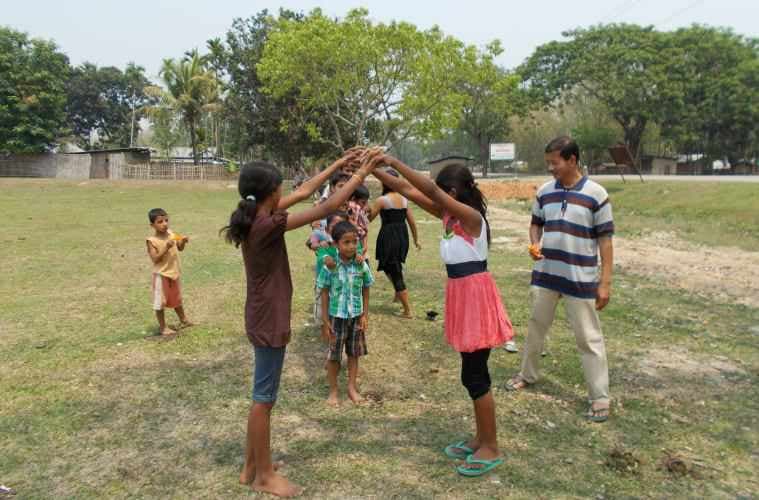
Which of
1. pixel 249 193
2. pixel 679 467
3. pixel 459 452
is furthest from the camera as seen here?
pixel 459 452

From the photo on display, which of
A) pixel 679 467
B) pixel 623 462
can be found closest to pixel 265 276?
pixel 623 462

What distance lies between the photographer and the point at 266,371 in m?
3.28

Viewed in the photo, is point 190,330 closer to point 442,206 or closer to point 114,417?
point 114,417

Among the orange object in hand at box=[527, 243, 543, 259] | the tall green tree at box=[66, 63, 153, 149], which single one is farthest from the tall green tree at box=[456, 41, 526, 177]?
the tall green tree at box=[66, 63, 153, 149]

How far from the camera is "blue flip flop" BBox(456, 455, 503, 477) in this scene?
3.44m

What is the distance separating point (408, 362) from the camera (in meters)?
5.50

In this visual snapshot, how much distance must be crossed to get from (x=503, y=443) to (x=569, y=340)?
8.39 feet

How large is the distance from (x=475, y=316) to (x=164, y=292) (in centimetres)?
405

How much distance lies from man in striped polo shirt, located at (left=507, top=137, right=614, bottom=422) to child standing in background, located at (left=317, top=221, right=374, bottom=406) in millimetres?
1485

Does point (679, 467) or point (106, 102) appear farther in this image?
point (106, 102)

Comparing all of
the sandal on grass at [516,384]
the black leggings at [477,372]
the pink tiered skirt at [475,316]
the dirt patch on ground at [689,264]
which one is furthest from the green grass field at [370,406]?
the pink tiered skirt at [475,316]

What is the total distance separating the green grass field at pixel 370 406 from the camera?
3.44 metres

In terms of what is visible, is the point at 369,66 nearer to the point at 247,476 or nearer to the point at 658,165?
the point at 247,476

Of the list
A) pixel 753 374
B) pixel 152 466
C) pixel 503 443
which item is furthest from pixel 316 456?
pixel 753 374
